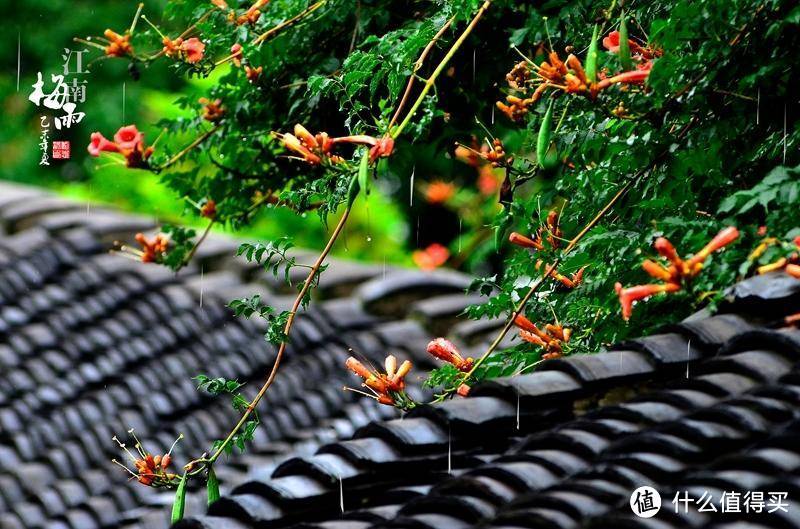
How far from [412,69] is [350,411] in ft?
10.5

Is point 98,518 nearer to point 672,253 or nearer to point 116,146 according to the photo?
point 116,146

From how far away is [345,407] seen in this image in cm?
647

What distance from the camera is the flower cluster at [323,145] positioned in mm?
3121

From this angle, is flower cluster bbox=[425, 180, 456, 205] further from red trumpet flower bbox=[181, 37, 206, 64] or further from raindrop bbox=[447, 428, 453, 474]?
raindrop bbox=[447, 428, 453, 474]

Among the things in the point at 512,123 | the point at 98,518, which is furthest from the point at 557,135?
the point at 98,518

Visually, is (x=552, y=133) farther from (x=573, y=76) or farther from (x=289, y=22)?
(x=289, y=22)

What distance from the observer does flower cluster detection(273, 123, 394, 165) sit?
3.12 meters

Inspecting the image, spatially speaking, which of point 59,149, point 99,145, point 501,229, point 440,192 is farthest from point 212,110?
point 440,192

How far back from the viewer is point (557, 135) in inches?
144

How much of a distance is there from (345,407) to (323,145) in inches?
135

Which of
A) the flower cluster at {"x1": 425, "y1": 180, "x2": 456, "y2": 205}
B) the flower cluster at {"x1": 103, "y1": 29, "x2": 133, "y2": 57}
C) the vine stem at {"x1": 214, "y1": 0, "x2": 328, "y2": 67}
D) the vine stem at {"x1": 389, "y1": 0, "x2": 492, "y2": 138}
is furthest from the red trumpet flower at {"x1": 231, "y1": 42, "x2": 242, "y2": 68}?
the flower cluster at {"x1": 425, "y1": 180, "x2": 456, "y2": 205}

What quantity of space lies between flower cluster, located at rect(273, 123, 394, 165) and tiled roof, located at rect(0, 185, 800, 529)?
25.0 inches

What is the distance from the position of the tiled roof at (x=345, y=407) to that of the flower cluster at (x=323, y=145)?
635mm

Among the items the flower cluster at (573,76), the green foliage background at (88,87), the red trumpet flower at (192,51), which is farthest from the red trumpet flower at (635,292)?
the green foliage background at (88,87)
